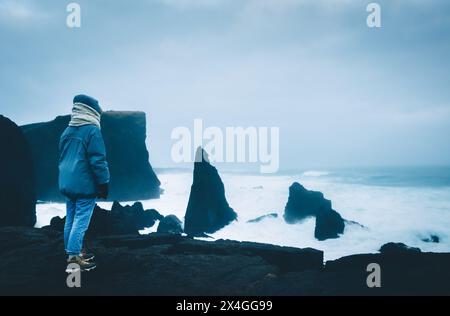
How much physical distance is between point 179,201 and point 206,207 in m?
17.2

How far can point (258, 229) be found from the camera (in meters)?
22.5

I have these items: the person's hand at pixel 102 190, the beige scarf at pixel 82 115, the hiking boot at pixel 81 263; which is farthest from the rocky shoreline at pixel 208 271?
the beige scarf at pixel 82 115

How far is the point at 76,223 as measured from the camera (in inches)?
146

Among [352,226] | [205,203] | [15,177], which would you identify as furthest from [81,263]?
[352,226]

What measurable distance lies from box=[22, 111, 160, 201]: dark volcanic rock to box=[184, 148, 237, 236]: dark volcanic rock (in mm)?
17194

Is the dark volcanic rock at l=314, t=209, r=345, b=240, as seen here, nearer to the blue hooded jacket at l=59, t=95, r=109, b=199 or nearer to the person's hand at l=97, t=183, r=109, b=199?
the person's hand at l=97, t=183, r=109, b=199

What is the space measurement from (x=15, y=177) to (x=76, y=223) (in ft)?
41.9

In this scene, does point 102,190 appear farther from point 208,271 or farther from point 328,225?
point 328,225

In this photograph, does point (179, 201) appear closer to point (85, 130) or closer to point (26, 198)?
point (26, 198)

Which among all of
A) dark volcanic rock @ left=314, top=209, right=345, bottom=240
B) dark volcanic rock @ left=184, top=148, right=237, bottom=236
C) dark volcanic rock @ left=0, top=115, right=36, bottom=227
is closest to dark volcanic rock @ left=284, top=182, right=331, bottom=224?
dark volcanic rock @ left=314, top=209, right=345, bottom=240

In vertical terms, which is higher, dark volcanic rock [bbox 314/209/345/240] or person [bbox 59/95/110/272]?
person [bbox 59/95/110/272]

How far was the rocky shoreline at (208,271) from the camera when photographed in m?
3.01

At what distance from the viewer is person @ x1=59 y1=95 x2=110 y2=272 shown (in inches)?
145
